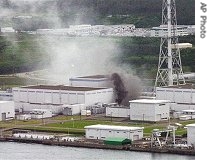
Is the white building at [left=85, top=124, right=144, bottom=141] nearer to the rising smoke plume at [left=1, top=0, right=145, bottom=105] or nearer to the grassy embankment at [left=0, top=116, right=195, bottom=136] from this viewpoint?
the grassy embankment at [left=0, top=116, right=195, bottom=136]

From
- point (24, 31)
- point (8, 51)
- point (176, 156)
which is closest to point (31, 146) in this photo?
point (176, 156)

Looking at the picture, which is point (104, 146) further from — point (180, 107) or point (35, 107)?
point (35, 107)

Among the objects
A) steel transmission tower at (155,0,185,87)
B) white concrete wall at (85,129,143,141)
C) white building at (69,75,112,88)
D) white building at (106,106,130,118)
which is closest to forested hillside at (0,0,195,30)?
white building at (69,75,112,88)

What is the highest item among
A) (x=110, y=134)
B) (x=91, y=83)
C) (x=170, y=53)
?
(x=170, y=53)

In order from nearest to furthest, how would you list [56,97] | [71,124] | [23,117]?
[71,124]
[23,117]
[56,97]

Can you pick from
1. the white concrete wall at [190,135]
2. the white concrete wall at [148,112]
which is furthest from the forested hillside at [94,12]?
the white concrete wall at [190,135]

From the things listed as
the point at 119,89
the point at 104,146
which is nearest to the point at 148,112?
the point at 104,146
